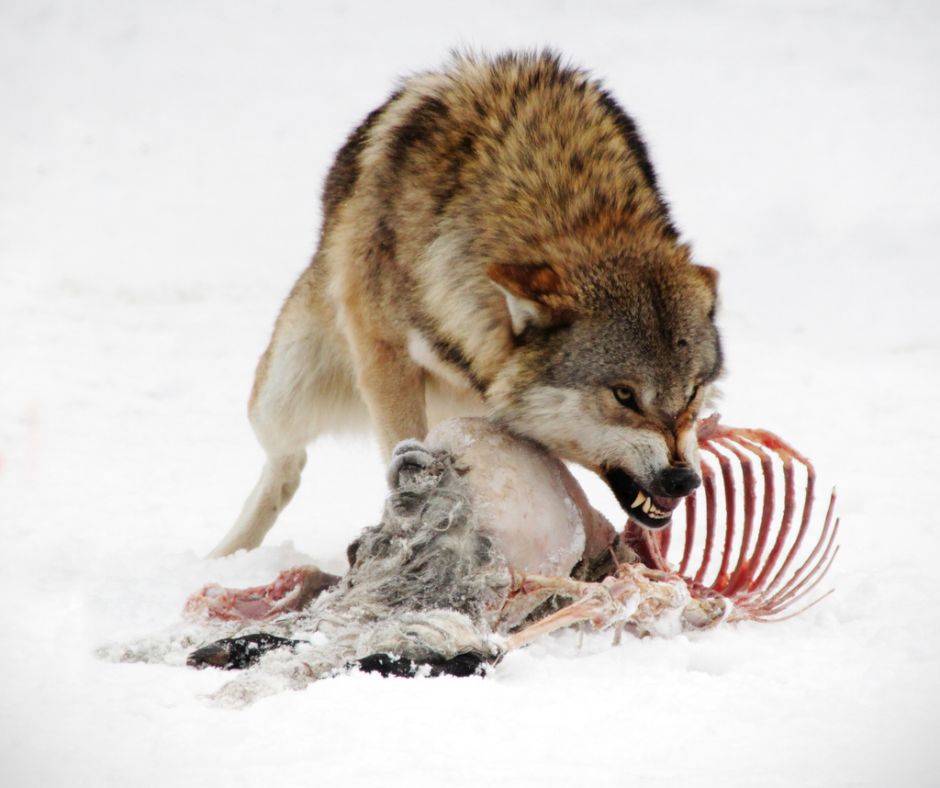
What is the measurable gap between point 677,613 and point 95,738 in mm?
1441

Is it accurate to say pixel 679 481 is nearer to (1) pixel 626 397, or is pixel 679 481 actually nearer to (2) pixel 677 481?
(2) pixel 677 481

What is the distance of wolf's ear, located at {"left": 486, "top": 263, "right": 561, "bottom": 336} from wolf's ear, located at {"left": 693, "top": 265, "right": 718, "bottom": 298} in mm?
486

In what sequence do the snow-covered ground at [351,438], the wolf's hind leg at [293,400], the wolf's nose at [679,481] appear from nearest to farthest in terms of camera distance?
1. the snow-covered ground at [351,438]
2. the wolf's nose at [679,481]
3. the wolf's hind leg at [293,400]

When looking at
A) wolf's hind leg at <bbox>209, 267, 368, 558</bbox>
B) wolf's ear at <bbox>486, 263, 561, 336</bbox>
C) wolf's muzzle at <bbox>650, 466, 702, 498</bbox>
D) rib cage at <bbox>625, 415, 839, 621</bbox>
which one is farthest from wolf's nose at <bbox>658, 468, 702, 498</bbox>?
wolf's hind leg at <bbox>209, 267, 368, 558</bbox>

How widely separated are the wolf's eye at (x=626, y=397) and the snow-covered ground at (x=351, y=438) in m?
0.63

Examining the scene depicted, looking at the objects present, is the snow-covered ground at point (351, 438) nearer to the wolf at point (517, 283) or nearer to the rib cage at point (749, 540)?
the rib cage at point (749, 540)

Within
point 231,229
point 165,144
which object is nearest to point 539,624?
point 231,229

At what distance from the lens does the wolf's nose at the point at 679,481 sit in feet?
9.27

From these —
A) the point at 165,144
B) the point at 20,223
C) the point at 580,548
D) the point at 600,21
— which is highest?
the point at 600,21

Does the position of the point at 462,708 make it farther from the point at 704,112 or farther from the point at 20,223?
the point at 704,112

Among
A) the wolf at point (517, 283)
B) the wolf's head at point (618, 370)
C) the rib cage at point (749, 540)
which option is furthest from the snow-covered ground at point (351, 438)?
the wolf at point (517, 283)

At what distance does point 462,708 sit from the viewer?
2217 mm

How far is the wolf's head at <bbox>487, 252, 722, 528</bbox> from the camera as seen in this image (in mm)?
2895

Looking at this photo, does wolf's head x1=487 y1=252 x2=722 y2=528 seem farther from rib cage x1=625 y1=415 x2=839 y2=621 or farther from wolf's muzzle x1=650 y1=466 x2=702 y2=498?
rib cage x1=625 y1=415 x2=839 y2=621
